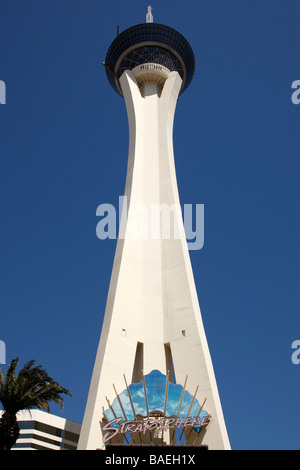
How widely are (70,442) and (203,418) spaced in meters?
14.2

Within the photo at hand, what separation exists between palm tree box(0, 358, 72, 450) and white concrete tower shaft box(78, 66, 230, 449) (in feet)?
12.6

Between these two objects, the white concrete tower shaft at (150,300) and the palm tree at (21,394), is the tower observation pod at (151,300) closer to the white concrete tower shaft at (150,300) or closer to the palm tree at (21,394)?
the white concrete tower shaft at (150,300)

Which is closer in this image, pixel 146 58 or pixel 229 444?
pixel 229 444

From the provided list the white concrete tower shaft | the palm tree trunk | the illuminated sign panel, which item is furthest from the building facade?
the palm tree trunk

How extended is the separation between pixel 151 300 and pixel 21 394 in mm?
13012

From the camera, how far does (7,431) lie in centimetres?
2305

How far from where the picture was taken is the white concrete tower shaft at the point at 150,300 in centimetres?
2940

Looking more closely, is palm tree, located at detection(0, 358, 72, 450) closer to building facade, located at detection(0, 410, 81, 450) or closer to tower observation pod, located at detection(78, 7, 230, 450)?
tower observation pod, located at detection(78, 7, 230, 450)

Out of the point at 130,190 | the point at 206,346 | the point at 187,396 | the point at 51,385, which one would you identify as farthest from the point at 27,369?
the point at 130,190

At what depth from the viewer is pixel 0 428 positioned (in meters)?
23.1

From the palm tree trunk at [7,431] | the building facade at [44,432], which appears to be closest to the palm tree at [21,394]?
the palm tree trunk at [7,431]

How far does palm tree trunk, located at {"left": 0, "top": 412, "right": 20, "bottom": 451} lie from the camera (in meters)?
22.9

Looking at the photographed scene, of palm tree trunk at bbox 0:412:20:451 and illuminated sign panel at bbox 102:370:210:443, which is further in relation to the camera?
illuminated sign panel at bbox 102:370:210:443
